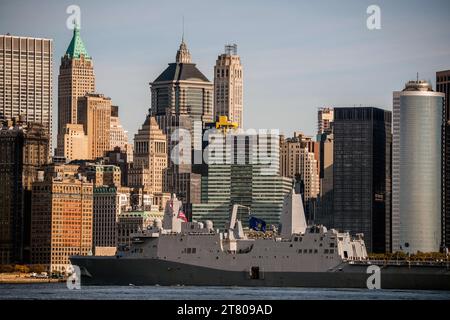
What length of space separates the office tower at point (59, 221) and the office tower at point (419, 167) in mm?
42009

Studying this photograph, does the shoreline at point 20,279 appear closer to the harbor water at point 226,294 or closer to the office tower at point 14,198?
the office tower at point 14,198

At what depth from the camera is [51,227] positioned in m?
191

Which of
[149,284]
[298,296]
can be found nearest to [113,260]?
[149,284]

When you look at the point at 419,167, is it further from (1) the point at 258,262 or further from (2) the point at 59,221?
(1) the point at 258,262

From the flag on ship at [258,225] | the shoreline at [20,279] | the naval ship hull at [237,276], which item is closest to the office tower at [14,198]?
the shoreline at [20,279]

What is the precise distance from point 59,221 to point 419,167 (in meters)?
48.4

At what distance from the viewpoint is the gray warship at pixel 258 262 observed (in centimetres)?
10806

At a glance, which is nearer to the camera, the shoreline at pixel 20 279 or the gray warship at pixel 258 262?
the gray warship at pixel 258 262

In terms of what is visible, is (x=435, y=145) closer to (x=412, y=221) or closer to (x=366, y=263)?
(x=412, y=221)

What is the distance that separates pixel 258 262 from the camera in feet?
363

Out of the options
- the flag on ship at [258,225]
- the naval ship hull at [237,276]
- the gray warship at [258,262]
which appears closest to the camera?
the naval ship hull at [237,276]

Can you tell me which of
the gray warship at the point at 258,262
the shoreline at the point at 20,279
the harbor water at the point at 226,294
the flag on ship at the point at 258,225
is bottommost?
the shoreline at the point at 20,279

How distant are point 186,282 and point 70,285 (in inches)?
619
